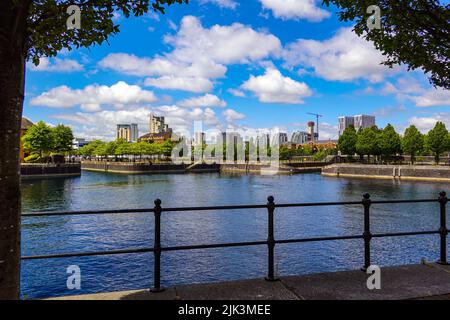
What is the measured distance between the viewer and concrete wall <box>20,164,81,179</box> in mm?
85125

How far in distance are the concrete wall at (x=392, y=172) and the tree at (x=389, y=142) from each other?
72.7 ft

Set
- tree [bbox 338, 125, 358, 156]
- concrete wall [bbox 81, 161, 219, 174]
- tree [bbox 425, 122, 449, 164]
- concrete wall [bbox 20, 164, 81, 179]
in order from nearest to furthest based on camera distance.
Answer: concrete wall [bbox 20, 164, 81, 179]
tree [bbox 425, 122, 449, 164]
concrete wall [bbox 81, 161, 219, 174]
tree [bbox 338, 125, 358, 156]

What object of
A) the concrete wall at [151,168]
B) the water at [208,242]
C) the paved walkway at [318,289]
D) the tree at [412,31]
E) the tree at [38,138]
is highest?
the tree at [38,138]

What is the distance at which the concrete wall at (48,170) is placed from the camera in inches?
3351

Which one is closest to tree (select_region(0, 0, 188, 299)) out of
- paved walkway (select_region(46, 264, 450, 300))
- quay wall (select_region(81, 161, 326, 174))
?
paved walkway (select_region(46, 264, 450, 300))

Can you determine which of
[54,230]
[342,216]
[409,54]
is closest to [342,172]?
[342,216]

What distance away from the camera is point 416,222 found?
30812 millimetres

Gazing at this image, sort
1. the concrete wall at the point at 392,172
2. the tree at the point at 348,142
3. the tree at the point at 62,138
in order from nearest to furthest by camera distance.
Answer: the concrete wall at the point at 392,172
the tree at the point at 62,138
the tree at the point at 348,142

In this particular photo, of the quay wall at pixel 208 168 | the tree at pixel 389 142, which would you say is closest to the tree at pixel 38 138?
the quay wall at pixel 208 168

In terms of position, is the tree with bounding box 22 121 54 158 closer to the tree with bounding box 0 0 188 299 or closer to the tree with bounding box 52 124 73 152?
the tree with bounding box 52 124 73 152

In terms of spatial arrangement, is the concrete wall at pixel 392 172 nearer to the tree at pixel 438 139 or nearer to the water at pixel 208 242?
the tree at pixel 438 139

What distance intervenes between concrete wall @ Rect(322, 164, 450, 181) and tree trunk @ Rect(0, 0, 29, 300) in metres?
83.4

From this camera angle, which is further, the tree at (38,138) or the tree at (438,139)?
the tree at (438,139)

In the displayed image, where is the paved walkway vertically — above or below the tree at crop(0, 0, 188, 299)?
below
